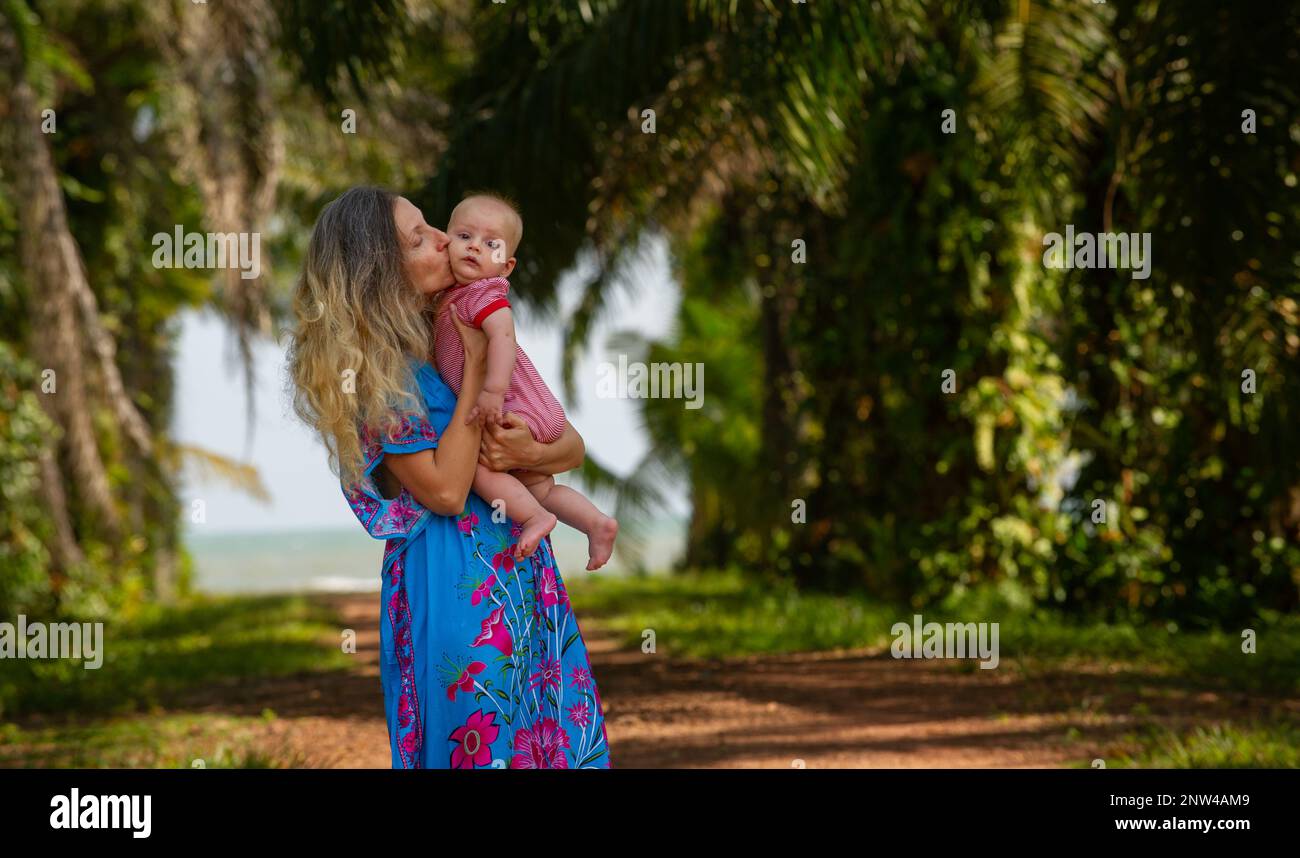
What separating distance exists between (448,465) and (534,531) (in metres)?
0.23

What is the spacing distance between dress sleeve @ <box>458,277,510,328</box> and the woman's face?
4.3 inches

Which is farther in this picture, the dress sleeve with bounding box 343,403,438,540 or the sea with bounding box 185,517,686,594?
the sea with bounding box 185,517,686,594

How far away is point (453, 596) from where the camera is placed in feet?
8.98

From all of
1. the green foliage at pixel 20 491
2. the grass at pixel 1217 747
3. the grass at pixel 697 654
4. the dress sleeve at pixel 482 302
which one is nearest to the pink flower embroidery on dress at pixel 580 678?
the dress sleeve at pixel 482 302

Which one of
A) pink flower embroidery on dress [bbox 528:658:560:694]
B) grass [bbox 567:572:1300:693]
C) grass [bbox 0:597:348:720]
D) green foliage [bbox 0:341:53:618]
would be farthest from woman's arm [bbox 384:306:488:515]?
green foliage [bbox 0:341:53:618]

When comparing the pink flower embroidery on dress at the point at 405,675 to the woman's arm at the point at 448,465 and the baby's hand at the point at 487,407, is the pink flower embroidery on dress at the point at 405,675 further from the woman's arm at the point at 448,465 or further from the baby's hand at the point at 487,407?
the baby's hand at the point at 487,407

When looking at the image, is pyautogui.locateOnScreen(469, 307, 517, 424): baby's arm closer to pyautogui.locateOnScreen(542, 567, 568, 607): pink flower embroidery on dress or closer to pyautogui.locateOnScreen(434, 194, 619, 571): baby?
pyautogui.locateOnScreen(434, 194, 619, 571): baby

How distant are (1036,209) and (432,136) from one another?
15.3 feet

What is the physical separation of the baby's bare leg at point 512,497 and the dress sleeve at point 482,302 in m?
0.32

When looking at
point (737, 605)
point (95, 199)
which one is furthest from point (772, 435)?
point (95, 199)

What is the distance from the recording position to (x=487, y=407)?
107 inches

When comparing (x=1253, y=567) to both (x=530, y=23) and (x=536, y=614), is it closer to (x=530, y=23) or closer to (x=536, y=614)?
(x=530, y=23)

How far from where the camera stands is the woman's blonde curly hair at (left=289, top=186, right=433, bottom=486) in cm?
269

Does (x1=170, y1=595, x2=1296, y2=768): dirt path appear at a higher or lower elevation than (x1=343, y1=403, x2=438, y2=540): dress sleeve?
lower
